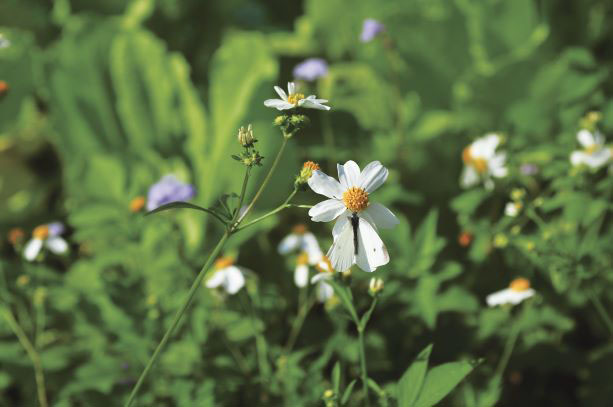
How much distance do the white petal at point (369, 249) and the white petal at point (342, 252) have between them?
1cm

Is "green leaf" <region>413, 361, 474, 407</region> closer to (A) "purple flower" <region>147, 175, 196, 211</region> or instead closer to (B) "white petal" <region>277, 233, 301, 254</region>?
(B) "white petal" <region>277, 233, 301, 254</region>

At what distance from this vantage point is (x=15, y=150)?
80.0 inches

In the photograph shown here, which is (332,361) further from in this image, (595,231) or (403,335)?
(595,231)

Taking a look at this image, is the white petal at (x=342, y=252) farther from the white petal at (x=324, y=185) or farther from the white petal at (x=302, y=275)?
the white petal at (x=302, y=275)

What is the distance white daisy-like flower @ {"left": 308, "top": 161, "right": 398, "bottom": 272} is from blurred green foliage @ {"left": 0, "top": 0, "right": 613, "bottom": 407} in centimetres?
22

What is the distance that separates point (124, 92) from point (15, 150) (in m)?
0.44

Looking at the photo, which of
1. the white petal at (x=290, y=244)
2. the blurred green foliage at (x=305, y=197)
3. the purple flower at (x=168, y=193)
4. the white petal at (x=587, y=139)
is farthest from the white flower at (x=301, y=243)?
the white petal at (x=587, y=139)

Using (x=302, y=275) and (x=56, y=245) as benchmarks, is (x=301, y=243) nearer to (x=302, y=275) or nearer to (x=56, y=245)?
(x=302, y=275)

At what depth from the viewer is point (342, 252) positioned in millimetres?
720

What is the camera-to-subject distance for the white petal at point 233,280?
1097 millimetres

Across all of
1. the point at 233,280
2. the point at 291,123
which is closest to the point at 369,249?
the point at 291,123

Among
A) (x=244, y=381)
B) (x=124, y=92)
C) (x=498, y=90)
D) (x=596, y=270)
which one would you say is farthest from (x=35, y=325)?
(x=498, y=90)

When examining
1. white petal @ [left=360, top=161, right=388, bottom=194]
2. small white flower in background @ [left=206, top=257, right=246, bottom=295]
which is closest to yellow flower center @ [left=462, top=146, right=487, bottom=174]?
small white flower in background @ [left=206, top=257, right=246, bottom=295]

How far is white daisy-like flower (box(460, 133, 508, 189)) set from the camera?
1.35 m
